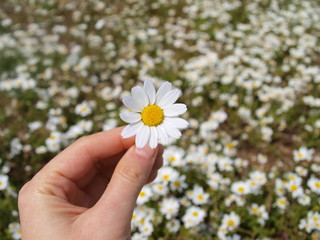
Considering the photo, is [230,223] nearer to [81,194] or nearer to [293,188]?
[293,188]

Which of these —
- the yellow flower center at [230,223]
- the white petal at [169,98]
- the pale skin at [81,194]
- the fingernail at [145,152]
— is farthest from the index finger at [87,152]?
the yellow flower center at [230,223]

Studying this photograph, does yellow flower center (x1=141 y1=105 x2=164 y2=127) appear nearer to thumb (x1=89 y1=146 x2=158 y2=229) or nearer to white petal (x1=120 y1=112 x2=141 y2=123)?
white petal (x1=120 y1=112 x2=141 y2=123)

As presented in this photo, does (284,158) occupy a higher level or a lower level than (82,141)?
lower

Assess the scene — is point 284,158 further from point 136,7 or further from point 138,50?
point 136,7

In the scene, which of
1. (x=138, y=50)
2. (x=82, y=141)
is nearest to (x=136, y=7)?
(x=138, y=50)

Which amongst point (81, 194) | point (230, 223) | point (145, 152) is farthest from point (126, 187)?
point (230, 223)
